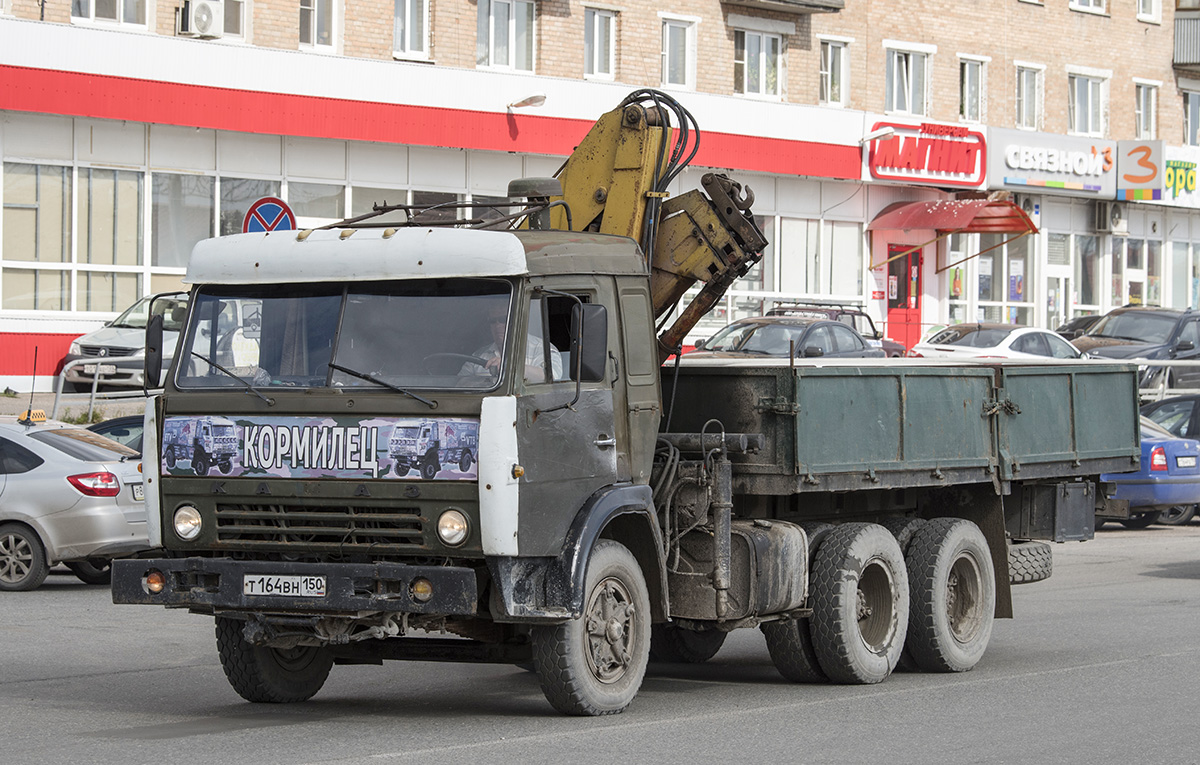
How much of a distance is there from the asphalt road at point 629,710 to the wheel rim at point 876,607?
287 mm

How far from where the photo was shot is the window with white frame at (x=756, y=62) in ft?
120

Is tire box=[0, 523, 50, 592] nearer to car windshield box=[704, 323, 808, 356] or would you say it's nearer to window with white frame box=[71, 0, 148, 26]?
car windshield box=[704, 323, 808, 356]

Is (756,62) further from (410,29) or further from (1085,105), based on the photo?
(1085,105)

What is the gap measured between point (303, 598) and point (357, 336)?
1239 mm

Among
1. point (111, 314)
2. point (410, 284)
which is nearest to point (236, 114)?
point (111, 314)

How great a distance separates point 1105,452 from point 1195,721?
12.3 feet

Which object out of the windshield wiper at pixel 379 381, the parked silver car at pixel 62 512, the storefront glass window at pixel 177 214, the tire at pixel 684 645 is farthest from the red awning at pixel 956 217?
the windshield wiper at pixel 379 381

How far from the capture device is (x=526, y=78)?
104 feet

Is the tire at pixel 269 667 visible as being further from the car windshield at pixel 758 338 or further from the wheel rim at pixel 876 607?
the car windshield at pixel 758 338

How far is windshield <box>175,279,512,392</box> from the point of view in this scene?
26.2 feet

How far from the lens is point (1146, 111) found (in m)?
46.4

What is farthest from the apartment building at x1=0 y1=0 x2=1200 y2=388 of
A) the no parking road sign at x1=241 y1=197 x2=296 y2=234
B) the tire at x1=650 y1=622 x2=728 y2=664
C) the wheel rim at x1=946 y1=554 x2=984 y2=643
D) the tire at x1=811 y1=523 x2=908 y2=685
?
the tire at x1=811 y1=523 x2=908 y2=685

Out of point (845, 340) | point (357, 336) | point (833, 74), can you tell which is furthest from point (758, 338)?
point (357, 336)

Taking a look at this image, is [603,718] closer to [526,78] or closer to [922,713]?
[922,713]
